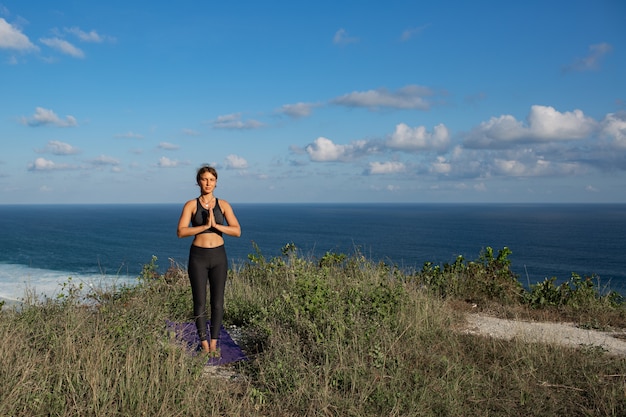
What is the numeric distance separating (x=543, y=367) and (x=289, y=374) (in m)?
3.08

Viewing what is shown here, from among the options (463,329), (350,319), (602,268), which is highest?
(350,319)

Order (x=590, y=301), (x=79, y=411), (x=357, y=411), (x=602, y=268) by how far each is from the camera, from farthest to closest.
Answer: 1. (x=602, y=268)
2. (x=590, y=301)
3. (x=357, y=411)
4. (x=79, y=411)

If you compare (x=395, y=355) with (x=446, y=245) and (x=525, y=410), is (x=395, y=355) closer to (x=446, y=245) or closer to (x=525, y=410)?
Result: (x=525, y=410)

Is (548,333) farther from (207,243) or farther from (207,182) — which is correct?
(207,182)

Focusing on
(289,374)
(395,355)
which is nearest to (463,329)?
(395,355)

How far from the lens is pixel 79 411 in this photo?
3.82 meters

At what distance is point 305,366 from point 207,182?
8.50 ft

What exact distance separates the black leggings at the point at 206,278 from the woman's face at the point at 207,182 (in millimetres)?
759

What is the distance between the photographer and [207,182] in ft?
19.3

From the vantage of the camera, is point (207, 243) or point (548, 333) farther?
point (548, 333)

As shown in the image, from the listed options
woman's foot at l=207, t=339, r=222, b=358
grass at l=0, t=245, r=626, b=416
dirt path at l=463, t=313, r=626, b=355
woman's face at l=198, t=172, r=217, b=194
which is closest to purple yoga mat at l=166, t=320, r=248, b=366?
woman's foot at l=207, t=339, r=222, b=358

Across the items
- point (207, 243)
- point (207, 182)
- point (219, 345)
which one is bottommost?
point (219, 345)

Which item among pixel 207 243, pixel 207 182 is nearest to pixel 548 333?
pixel 207 243

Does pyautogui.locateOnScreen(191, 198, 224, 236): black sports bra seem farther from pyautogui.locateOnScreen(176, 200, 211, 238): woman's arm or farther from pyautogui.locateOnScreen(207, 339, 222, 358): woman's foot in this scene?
pyautogui.locateOnScreen(207, 339, 222, 358): woman's foot
